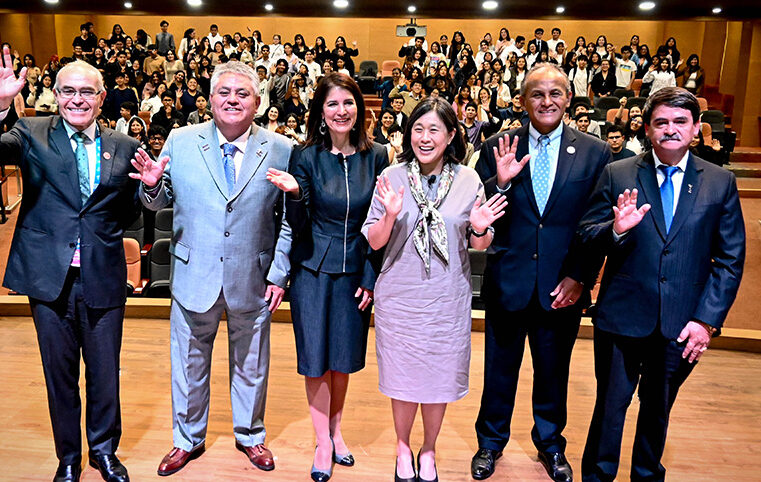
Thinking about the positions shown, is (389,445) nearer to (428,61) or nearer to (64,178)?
(64,178)

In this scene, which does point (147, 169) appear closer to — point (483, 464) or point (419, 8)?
point (483, 464)

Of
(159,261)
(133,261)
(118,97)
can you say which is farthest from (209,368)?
(118,97)

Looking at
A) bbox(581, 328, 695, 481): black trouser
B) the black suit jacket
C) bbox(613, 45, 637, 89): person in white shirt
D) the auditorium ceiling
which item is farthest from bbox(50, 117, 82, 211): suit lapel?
bbox(613, 45, 637, 89): person in white shirt

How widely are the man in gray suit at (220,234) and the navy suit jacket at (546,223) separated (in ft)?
2.33

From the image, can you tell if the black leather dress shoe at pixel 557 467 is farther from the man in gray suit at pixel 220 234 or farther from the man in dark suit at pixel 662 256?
the man in gray suit at pixel 220 234

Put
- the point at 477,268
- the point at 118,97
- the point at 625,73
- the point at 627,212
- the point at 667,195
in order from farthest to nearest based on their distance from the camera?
the point at 625,73 < the point at 118,97 < the point at 477,268 < the point at 667,195 < the point at 627,212

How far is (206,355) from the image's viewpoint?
2.41 m

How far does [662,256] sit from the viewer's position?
204cm

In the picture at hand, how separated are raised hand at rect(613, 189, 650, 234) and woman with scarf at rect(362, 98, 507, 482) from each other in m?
0.32

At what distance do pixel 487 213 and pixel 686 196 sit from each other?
0.55 meters

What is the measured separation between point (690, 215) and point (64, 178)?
5.94 ft

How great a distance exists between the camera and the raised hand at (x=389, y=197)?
204cm

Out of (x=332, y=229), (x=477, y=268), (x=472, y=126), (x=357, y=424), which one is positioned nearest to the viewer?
(x=332, y=229)

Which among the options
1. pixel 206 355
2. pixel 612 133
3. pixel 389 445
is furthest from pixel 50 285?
pixel 612 133
